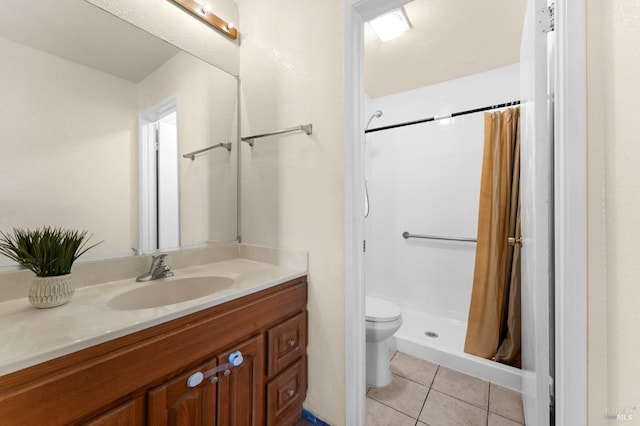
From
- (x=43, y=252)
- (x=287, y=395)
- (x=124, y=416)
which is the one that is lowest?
(x=287, y=395)

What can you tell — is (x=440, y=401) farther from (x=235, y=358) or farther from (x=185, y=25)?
(x=185, y=25)

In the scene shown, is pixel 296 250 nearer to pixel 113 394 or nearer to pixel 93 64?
pixel 113 394

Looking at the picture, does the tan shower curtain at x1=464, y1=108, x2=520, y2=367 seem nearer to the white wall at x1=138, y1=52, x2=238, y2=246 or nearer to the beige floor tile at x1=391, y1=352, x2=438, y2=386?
the beige floor tile at x1=391, y1=352, x2=438, y2=386

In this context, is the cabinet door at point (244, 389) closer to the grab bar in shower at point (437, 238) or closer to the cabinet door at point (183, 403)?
the cabinet door at point (183, 403)

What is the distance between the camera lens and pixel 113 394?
2.08 ft

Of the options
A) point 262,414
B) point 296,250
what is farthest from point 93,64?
point 262,414

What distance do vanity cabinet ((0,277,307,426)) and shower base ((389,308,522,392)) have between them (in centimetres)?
100

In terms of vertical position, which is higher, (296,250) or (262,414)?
(296,250)

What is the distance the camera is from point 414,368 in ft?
5.61

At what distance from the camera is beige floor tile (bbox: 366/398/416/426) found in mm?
1273

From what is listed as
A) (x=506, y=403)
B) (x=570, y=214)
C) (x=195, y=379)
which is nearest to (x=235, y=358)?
(x=195, y=379)

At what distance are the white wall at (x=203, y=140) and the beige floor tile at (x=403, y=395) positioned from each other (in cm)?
130

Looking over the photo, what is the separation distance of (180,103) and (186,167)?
13.1 inches

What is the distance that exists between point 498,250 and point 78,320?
7.38ft
